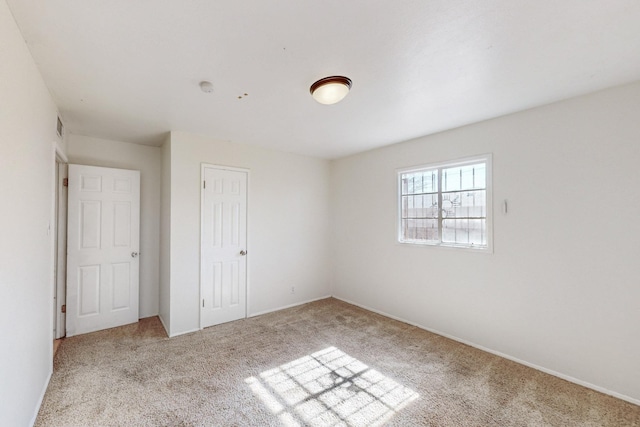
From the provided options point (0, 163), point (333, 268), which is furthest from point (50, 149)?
point (333, 268)

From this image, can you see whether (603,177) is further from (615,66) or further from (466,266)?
(466,266)

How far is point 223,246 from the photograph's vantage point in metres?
3.80

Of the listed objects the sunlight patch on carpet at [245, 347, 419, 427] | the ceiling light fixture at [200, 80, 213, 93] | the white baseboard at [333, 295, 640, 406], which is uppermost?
the ceiling light fixture at [200, 80, 213, 93]

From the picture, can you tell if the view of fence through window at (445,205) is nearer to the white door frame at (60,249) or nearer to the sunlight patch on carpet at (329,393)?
the sunlight patch on carpet at (329,393)

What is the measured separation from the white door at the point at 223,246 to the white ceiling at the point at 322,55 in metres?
1.06

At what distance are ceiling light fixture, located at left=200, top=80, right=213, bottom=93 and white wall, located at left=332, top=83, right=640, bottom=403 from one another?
2.62 meters

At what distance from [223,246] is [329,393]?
233 cm

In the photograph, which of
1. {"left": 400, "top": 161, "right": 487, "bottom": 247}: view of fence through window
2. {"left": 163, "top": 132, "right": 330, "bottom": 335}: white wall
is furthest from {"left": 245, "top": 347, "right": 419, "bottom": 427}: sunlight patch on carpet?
{"left": 400, "top": 161, "right": 487, "bottom": 247}: view of fence through window

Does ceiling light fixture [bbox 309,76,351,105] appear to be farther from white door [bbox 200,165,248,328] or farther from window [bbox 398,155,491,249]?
white door [bbox 200,165,248,328]

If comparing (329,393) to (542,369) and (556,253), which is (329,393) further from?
(556,253)

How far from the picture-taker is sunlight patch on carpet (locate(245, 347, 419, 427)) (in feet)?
6.55

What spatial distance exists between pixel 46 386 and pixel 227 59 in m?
3.00

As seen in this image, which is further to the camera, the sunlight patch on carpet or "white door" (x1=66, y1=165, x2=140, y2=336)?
"white door" (x1=66, y1=165, x2=140, y2=336)

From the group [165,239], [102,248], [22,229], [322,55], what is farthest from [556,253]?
[102,248]
